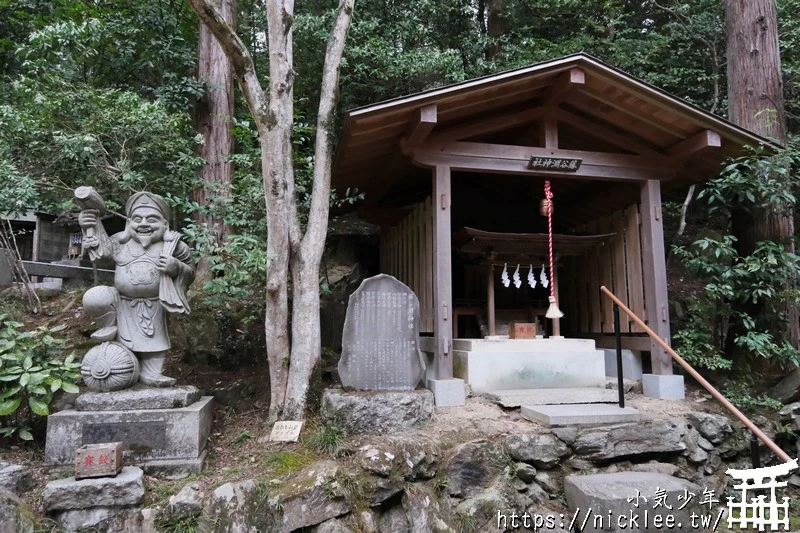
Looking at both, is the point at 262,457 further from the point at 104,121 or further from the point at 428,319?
the point at 104,121

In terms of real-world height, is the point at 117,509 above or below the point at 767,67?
below

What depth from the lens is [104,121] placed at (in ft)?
22.0

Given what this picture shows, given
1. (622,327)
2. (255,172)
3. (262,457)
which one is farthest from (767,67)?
(262,457)

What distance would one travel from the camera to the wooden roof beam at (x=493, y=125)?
620 centimetres

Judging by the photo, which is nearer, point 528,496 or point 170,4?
point 528,496

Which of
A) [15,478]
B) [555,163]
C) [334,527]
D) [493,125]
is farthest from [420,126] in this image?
[15,478]

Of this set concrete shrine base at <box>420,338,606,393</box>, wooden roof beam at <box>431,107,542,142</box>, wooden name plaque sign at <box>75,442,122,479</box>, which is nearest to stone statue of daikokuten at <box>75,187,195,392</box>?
wooden name plaque sign at <box>75,442,122,479</box>

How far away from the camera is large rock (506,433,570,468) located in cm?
468

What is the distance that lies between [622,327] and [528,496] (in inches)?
144

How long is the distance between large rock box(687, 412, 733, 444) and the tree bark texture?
14.3 feet

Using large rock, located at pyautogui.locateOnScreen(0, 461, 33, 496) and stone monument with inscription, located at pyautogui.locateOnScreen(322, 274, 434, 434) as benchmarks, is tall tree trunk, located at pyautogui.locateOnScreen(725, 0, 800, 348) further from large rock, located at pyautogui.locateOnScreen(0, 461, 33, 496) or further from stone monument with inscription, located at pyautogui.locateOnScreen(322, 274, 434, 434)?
large rock, located at pyautogui.locateOnScreen(0, 461, 33, 496)

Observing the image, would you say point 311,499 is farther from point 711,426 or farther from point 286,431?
point 711,426


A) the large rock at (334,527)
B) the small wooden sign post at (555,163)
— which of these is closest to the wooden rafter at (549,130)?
the small wooden sign post at (555,163)

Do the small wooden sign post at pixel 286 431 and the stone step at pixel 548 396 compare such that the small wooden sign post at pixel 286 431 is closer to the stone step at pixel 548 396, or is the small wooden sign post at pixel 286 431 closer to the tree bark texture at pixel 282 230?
the tree bark texture at pixel 282 230
